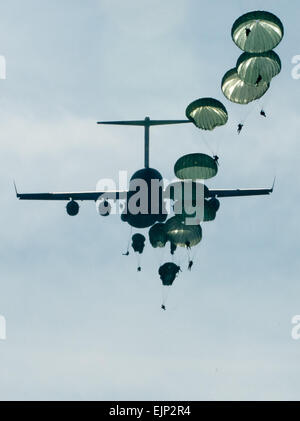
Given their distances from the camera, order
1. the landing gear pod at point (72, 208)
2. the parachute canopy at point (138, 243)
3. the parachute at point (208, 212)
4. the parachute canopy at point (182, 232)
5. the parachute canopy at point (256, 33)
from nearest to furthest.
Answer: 1. the parachute canopy at point (256, 33)
2. the parachute canopy at point (182, 232)
3. the parachute at point (208, 212)
4. the parachute canopy at point (138, 243)
5. the landing gear pod at point (72, 208)

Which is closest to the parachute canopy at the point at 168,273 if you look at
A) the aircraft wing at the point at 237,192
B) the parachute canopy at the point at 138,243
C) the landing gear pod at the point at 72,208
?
the parachute canopy at the point at 138,243

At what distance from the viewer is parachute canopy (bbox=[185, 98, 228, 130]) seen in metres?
51.4

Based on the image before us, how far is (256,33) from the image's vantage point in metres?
46.7

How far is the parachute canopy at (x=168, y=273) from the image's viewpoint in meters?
53.2

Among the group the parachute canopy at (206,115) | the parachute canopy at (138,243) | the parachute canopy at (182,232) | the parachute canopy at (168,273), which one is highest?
the parachute canopy at (206,115)

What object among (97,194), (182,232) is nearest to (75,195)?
(97,194)

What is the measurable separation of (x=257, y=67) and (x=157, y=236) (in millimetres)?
15231

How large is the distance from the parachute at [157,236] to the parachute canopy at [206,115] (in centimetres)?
853

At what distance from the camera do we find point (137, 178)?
58719 mm

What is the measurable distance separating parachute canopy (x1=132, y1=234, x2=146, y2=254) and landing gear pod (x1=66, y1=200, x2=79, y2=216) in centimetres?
624

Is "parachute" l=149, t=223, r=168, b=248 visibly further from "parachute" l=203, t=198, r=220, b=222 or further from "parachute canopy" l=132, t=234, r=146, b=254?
"parachute" l=203, t=198, r=220, b=222

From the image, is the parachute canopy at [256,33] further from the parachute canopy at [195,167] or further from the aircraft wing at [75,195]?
the aircraft wing at [75,195]

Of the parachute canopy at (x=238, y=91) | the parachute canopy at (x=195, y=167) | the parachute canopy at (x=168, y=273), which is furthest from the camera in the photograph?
the parachute canopy at (x=168, y=273)
